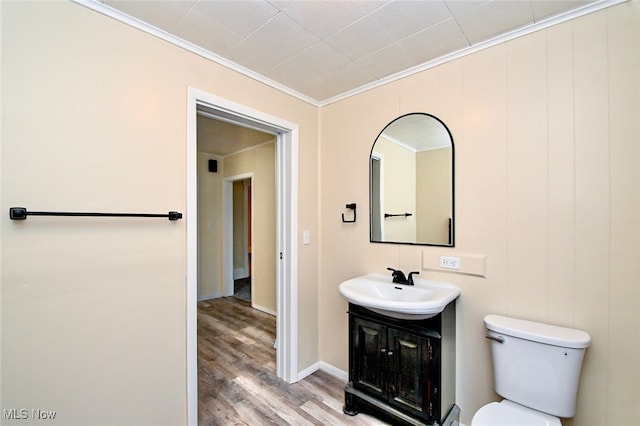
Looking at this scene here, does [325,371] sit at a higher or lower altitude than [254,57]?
lower

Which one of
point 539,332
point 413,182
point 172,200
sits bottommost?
point 539,332

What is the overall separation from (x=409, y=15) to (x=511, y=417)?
6.60ft

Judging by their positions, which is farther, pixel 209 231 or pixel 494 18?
pixel 209 231

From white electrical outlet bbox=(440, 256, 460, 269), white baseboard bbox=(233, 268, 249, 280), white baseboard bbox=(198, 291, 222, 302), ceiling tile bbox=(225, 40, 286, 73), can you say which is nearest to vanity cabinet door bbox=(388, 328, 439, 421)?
white electrical outlet bbox=(440, 256, 460, 269)

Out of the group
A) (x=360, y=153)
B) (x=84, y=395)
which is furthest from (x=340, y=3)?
(x=84, y=395)

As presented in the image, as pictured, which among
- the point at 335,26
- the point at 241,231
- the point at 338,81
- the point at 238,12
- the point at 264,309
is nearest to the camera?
the point at 238,12

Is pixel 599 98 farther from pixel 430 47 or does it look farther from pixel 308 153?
pixel 308 153

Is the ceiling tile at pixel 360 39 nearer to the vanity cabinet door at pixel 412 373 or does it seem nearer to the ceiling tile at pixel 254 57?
the ceiling tile at pixel 254 57

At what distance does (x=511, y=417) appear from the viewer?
131cm

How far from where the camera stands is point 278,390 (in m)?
2.17

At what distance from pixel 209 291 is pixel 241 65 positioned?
381 centimetres

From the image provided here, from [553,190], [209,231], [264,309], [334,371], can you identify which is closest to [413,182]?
[553,190]

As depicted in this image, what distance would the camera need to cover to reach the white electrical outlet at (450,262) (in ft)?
5.79

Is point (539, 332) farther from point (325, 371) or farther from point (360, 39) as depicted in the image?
point (360, 39)
